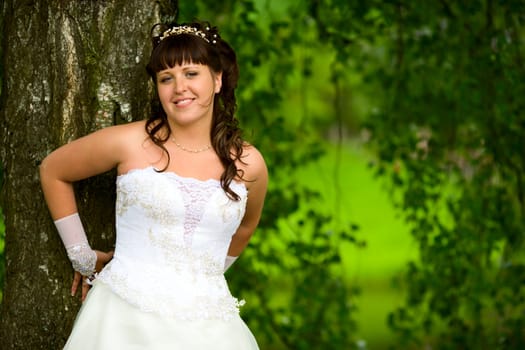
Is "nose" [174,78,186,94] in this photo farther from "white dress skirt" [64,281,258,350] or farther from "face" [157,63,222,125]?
"white dress skirt" [64,281,258,350]

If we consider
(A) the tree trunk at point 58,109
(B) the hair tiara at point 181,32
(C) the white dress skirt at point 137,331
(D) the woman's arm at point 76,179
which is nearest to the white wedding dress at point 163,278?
(C) the white dress skirt at point 137,331

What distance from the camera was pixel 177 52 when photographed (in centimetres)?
332

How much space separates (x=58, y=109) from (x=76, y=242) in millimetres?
499

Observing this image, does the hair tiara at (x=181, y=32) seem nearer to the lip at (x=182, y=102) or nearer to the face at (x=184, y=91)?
the face at (x=184, y=91)

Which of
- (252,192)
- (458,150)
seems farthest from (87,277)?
(458,150)

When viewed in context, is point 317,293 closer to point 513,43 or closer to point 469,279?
point 469,279

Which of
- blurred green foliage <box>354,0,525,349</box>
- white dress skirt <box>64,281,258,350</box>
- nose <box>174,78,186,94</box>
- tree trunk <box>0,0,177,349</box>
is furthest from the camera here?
blurred green foliage <box>354,0,525,349</box>

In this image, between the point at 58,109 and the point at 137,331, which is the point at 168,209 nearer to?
the point at 137,331

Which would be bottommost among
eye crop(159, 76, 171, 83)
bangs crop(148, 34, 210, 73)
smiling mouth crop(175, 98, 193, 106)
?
smiling mouth crop(175, 98, 193, 106)

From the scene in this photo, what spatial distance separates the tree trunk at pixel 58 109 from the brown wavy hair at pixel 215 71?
0.45ft

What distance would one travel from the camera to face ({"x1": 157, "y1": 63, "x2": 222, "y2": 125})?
3.32 m

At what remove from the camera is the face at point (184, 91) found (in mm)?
3316

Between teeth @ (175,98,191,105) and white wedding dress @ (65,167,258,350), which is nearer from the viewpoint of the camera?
white wedding dress @ (65,167,258,350)

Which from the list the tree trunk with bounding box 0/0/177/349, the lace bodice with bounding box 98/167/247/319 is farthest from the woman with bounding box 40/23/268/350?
the tree trunk with bounding box 0/0/177/349
